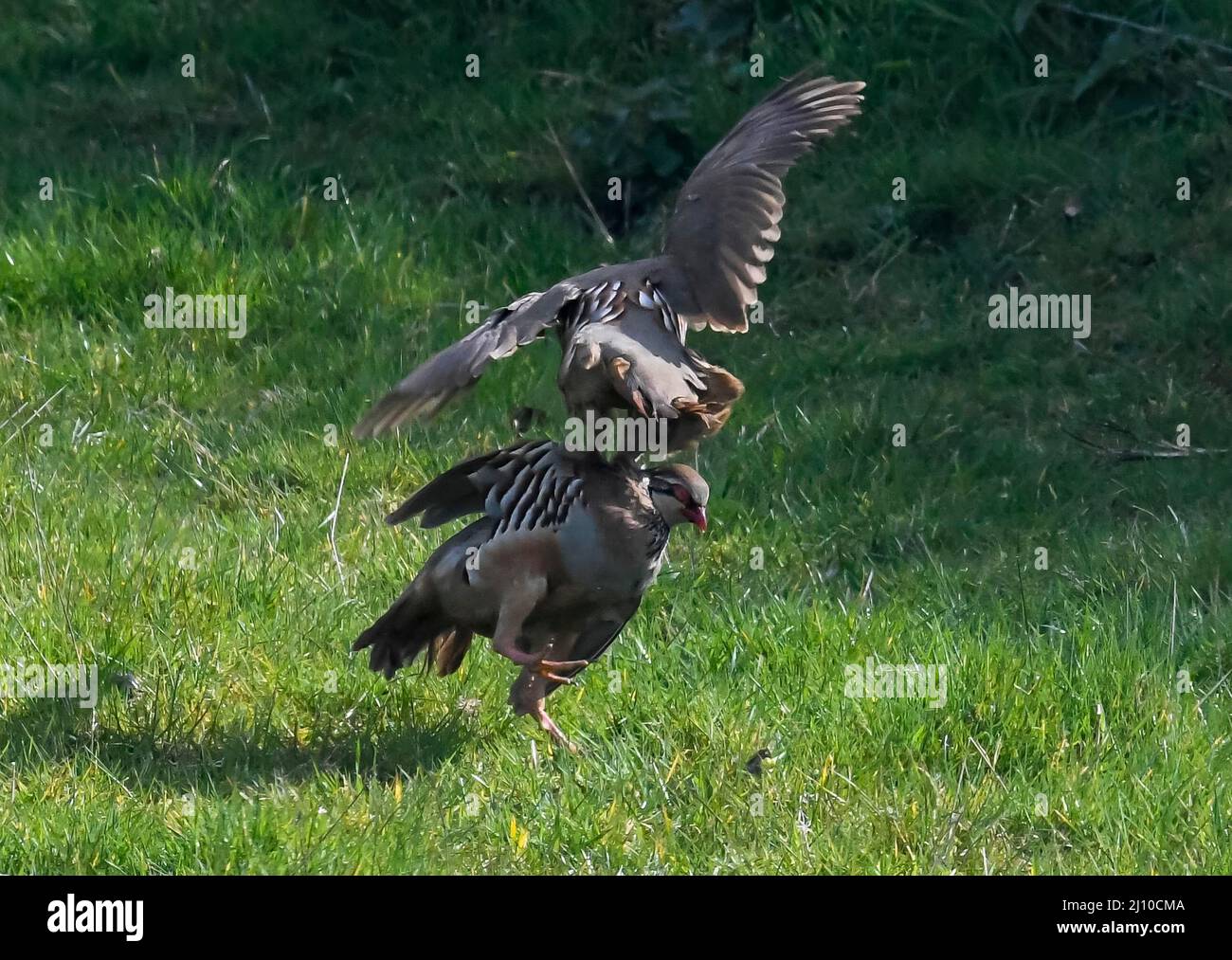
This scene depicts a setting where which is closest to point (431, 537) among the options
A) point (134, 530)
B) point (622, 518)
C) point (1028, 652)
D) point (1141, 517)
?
point (134, 530)

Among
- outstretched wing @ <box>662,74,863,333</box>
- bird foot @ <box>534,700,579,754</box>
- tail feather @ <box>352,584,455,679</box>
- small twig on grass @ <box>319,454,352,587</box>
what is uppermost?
outstretched wing @ <box>662,74,863,333</box>

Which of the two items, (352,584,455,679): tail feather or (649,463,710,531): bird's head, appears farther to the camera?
(352,584,455,679): tail feather

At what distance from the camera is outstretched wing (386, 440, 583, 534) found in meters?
4.84

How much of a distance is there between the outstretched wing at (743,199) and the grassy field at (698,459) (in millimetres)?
1015

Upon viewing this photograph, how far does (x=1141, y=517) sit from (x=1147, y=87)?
2.70m

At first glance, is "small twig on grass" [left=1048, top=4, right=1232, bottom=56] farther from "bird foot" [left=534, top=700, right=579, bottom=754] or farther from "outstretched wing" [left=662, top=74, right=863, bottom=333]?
"bird foot" [left=534, top=700, right=579, bottom=754]

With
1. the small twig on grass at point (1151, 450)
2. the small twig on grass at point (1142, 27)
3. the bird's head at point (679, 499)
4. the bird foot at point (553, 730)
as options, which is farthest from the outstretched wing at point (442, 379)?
the small twig on grass at point (1142, 27)

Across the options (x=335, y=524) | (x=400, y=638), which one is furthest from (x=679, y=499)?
(x=335, y=524)

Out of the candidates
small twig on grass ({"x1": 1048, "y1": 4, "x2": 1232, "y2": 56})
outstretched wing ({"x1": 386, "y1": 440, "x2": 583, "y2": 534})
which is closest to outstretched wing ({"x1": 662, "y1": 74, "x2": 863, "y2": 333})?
outstretched wing ({"x1": 386, "y1": 440, "x2": 583, "y2": 534})

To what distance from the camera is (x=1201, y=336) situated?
290 inches

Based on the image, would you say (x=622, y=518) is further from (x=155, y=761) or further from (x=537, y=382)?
(x=537, y=382)

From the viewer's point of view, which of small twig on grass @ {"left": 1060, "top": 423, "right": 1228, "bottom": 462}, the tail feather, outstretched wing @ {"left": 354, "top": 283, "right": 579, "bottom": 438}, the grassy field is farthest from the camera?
small twig on grass @ {"left": 1060, "top": 423, "right": 1228, "bottom": 462}

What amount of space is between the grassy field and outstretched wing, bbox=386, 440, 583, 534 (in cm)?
51

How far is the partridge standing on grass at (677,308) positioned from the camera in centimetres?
449
